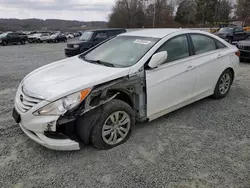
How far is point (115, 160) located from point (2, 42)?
25.4m

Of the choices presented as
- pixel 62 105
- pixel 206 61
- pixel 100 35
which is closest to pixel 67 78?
pixel 62 105

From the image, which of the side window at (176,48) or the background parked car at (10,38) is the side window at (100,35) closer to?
the side window at (176,48)

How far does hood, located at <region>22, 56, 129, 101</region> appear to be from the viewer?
103 inches

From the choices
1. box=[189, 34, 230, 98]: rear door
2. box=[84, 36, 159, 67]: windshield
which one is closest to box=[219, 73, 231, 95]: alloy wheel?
box=[189, 34, 230, 98]: rear door

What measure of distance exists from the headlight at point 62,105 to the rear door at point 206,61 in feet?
6.97

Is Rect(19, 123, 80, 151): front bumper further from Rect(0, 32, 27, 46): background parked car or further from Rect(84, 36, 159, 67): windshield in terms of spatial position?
Rect(0, 32, 27, 46): background parked car

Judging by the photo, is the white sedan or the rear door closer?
the white sedan

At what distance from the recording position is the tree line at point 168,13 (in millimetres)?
52031

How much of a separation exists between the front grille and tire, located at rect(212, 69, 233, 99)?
3.42 metres

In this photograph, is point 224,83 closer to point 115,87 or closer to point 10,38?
point 115,87

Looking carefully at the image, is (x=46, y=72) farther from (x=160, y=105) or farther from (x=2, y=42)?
(x=2, y=42)

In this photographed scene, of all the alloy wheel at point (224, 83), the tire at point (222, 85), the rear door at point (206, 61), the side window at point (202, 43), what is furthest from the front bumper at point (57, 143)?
the alloy wheel at point (224, 83)

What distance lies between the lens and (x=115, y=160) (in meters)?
2.70

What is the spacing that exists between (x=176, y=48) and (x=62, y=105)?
2.05 meters
